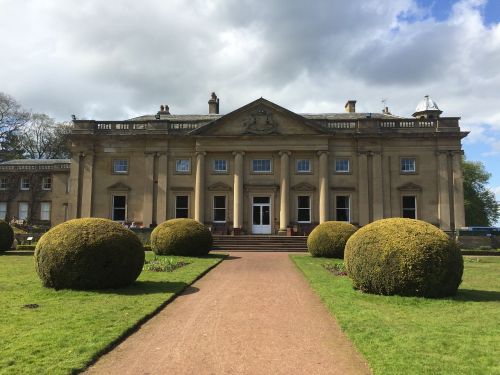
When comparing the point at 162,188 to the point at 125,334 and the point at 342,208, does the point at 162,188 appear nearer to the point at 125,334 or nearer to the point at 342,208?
the point at 342,208

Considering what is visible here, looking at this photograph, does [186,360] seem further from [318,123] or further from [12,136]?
[12,136]

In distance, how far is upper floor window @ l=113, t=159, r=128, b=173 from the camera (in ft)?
117

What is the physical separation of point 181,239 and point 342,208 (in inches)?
648

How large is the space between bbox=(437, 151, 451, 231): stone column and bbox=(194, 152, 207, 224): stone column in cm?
1790

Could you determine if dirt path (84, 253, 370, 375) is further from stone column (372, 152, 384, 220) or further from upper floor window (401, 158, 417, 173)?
upper floor window (401, 158, 417, 173)

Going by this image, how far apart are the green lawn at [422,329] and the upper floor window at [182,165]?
24120 millimetres

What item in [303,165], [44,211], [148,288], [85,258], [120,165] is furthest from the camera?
[44,211]

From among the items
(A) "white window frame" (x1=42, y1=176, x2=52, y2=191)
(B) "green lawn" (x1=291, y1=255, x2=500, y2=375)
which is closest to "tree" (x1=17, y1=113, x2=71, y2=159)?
(A) "white window frame" (x1=42, y1=176, x2=52, y2=191)

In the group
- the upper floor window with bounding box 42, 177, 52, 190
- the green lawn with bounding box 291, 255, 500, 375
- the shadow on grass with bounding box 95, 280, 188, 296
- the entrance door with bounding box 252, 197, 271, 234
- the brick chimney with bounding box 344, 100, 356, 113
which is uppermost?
the brick chimney with bounding box 344, 100, 356, 113

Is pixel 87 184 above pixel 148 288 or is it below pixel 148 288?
above

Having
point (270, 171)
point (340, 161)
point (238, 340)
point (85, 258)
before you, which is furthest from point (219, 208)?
point (238, 340)

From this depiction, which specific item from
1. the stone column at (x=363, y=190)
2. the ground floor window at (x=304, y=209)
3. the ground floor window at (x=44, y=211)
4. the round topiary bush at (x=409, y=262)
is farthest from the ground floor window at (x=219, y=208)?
the round topiary bush at (x=409, y=262)

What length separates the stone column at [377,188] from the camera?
1316 inches

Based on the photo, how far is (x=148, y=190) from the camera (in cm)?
3462
